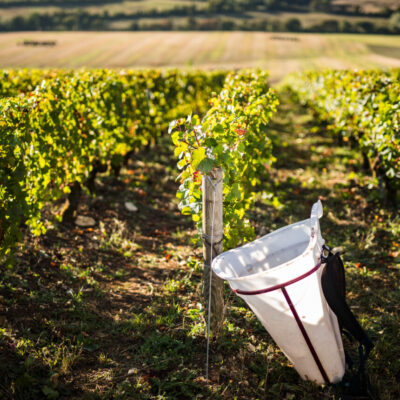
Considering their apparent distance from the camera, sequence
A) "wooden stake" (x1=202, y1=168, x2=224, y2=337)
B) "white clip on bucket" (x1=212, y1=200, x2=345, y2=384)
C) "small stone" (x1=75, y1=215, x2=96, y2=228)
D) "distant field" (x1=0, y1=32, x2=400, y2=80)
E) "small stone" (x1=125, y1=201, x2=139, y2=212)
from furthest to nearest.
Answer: "distant field" (x1=0, y1=32, x2=400, y2=80) → "small stone" (x1=125, y1=201, x2=139, y2=212) → "small stone" (x1=75, y1=215, x2=96, y2=228) → "wooden stake" (x1=202, y1=168, x2=224, y2=337) → "white clip on bucket" (x1=212, y1=200, x2=345, y2=384)

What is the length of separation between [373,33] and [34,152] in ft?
278

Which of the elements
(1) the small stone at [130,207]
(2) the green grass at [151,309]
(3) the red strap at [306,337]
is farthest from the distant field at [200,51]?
(3) the red strap at [306,337]

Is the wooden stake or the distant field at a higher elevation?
the wooden stake

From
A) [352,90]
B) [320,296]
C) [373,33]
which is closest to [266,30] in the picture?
[373,33]

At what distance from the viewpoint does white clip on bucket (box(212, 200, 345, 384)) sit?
200 cm

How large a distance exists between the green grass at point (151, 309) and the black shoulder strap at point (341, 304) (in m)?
0.16

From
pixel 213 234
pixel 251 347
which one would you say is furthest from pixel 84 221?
pixel 251 347

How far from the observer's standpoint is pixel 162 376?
246cm

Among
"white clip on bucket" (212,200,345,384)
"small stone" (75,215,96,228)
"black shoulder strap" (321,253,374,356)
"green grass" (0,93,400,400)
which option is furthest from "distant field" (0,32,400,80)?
"black shoulder strap" (321,253,374,356)

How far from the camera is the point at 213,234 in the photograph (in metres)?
2.49

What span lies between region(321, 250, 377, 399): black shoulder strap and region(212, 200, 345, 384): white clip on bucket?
5 cm

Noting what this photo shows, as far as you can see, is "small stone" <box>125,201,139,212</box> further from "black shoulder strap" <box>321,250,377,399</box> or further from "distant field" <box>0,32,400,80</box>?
"distant field" <box>0,32,400,80</box>

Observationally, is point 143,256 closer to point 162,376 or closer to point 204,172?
point 162,376

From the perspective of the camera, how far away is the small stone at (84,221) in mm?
4651
